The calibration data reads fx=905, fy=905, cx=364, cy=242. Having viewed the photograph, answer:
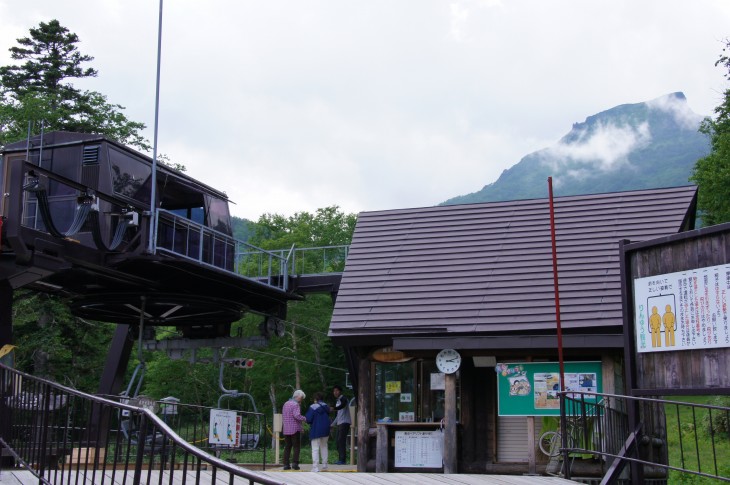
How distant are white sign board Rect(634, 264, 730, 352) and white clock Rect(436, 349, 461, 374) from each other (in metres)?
4.97

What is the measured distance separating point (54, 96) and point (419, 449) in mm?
27157

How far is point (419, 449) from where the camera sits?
16.4 metres

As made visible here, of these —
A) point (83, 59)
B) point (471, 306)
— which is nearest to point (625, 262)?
point (471, 306)

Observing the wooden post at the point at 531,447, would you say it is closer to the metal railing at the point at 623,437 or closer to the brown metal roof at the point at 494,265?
the metal railing at the point at 623,437

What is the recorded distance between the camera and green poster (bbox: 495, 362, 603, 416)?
49.1 ft

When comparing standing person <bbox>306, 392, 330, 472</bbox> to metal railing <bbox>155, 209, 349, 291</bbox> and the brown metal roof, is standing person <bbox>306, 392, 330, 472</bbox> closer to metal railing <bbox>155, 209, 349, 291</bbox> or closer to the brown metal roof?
the brown metal roof

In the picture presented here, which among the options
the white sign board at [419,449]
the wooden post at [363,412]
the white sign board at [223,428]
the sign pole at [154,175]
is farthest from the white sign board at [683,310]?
the sign pole at [154,175]

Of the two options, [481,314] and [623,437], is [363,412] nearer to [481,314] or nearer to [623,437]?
[481,314]

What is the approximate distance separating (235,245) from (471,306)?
7.56 m

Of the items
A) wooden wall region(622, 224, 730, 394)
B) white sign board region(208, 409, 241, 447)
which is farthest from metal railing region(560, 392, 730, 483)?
white sign board region(208, 409, 241, 447)

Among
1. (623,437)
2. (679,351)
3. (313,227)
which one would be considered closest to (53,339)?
(623,437)

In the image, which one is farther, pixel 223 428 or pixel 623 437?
pixel 223 428

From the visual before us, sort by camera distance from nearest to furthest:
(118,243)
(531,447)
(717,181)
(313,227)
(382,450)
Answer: (531,447) → (382,450) → (118,243) → (717,181) → (313,227)

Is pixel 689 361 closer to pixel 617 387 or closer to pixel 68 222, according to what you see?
pixel 617 387
